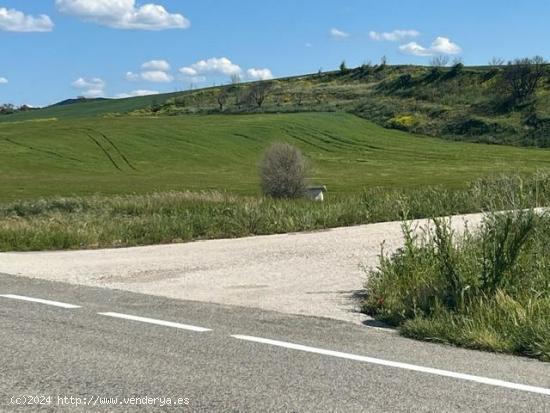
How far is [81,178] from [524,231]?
5215 centimetres

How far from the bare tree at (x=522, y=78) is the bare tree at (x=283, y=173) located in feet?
218

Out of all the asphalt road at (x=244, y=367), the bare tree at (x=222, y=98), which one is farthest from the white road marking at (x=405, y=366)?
the bare tree at (x=222, y=98)

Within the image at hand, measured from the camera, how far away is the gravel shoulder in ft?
34.1

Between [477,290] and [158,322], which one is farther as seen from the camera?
[477,290]

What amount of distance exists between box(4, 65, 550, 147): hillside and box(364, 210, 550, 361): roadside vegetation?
81084 millimetres

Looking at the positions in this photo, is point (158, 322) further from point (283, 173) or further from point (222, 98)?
point (222, 98)

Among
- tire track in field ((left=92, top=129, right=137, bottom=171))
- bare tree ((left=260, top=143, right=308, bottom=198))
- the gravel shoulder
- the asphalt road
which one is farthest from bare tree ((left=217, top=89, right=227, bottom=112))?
the asphalt road

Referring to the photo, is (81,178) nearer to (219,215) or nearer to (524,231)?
(219,215)

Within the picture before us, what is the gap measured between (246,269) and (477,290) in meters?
5.37

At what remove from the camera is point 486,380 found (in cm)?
604

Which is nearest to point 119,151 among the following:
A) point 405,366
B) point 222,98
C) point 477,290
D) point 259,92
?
point 259,92

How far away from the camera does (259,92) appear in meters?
136

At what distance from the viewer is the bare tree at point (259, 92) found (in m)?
133

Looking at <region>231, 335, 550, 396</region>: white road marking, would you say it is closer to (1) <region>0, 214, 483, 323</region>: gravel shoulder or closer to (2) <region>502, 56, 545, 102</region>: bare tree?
(1) <region>0, 214, 483, 323</region>: gravel shoulder
